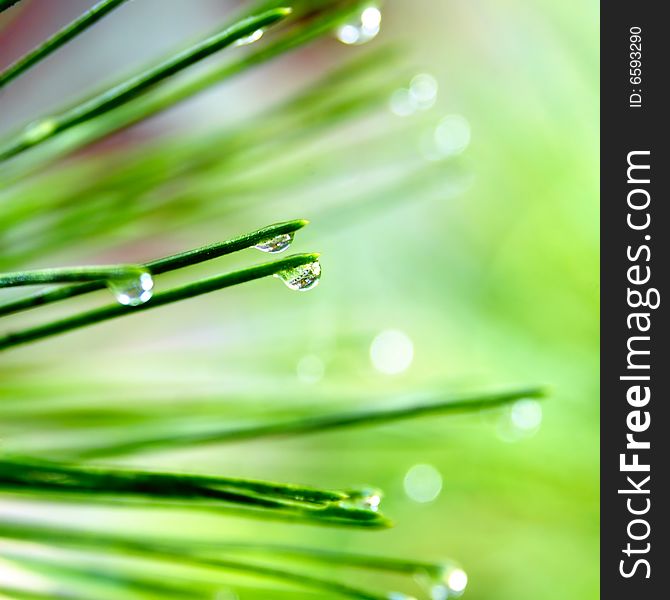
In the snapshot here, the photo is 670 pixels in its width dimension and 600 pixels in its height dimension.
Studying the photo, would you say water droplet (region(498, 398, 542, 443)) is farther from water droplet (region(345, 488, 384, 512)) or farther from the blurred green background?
water droplet (region(345, 488, 384, 512))

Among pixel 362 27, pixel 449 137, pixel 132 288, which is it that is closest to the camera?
pixel 132 288

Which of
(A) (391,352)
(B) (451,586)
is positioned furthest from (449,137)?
(B) (451,586)

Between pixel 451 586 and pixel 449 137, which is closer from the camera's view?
pixel 451 586

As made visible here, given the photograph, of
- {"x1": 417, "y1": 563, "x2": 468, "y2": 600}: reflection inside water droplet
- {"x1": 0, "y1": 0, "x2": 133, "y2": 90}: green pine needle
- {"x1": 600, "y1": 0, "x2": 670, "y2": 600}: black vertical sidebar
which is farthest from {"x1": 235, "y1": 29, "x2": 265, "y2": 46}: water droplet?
{"x1": 600, "y1": 0, "x2": 670, "y2": 600}: black vertical sidebar

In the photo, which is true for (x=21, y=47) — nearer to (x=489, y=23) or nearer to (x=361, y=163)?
(x=489, y=23)

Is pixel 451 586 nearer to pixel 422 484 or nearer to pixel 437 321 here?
pixel 422 484

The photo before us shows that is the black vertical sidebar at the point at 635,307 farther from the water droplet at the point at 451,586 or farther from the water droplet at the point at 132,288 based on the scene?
the water droplet at the point at 132,288

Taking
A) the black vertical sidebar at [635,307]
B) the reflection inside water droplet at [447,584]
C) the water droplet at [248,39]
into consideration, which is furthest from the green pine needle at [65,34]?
the black vertical sidebar at [635,307]
